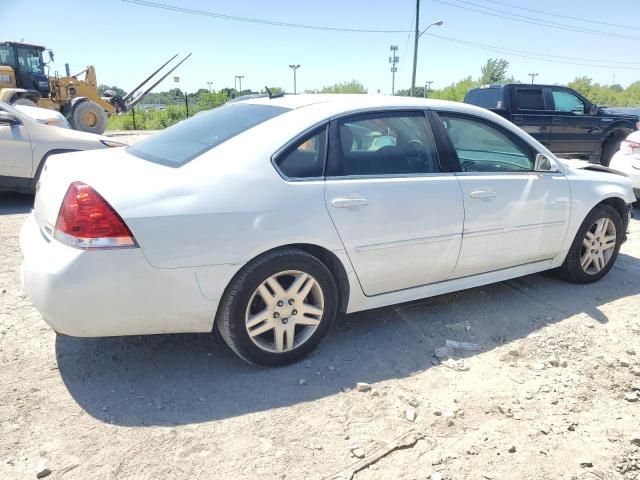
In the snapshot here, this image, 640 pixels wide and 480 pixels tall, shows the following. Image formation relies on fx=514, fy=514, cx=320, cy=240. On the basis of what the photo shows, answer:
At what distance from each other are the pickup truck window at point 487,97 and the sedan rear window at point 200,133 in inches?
318

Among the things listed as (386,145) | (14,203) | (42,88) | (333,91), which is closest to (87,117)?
(42,88)

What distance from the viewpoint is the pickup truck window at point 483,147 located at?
3.57 m

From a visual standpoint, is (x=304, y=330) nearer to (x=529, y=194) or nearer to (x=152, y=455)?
(x=152, y=455)

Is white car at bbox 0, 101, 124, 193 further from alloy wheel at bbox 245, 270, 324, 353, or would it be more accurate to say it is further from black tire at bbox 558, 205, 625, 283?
black tire at bbox 558, 205, 625, 283

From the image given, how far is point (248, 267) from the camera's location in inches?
107

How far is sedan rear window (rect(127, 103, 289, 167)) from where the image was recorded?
2.90 meters

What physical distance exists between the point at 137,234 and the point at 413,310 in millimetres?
2146

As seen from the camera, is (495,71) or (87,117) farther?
(495,71)

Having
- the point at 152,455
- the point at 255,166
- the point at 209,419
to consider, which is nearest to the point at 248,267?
the point at 255,166

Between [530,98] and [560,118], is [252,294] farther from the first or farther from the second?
[560,118]

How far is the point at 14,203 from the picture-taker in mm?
7414

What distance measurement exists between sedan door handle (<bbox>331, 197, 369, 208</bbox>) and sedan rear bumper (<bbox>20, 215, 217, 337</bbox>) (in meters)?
0.87

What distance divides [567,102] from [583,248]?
7.55 meters

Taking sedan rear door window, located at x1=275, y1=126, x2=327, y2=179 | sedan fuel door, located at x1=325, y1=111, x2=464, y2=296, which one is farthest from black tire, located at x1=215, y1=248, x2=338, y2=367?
sedan rear door window, located at x1=275, y1=126, x2=327, y2=179
